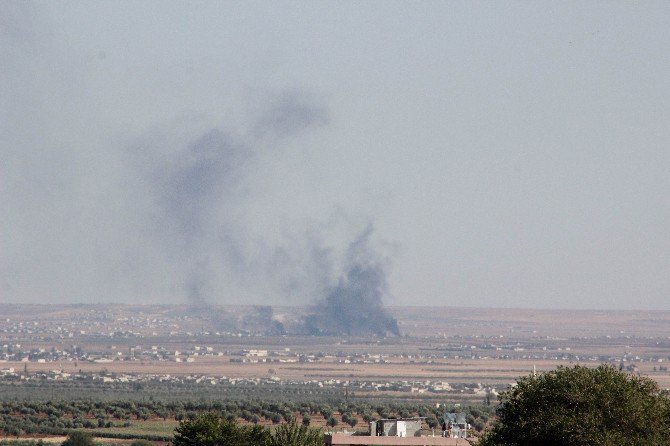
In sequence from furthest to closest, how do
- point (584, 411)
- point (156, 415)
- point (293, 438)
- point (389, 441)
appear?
point (156, 415) < point (389, 441) < point (293, 438) < point (584, 411)

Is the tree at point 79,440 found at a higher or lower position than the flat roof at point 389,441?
lower

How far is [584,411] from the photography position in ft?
174

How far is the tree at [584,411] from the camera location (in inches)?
2042

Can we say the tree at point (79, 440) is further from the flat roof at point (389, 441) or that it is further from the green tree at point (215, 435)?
the flat roof at point (389, 441)

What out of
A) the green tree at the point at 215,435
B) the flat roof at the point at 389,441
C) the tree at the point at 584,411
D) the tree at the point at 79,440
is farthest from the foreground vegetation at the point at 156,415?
the tree at the point at 584,411

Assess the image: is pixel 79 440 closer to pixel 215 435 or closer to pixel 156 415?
pixel 215 435

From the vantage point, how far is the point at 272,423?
4208 inches

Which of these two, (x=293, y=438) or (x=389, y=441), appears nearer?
(x=293, y=438)

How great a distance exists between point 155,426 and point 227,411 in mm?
9322

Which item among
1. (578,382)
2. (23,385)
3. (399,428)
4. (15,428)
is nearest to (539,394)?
(578,382)

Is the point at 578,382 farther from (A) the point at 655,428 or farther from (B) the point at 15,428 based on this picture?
(B) the point at 15,428

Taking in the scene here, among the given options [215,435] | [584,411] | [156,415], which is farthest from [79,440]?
[584,411]

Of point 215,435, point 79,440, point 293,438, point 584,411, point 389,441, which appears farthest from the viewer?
point 79,440

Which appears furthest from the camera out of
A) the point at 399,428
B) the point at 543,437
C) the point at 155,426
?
the point at 155,426
